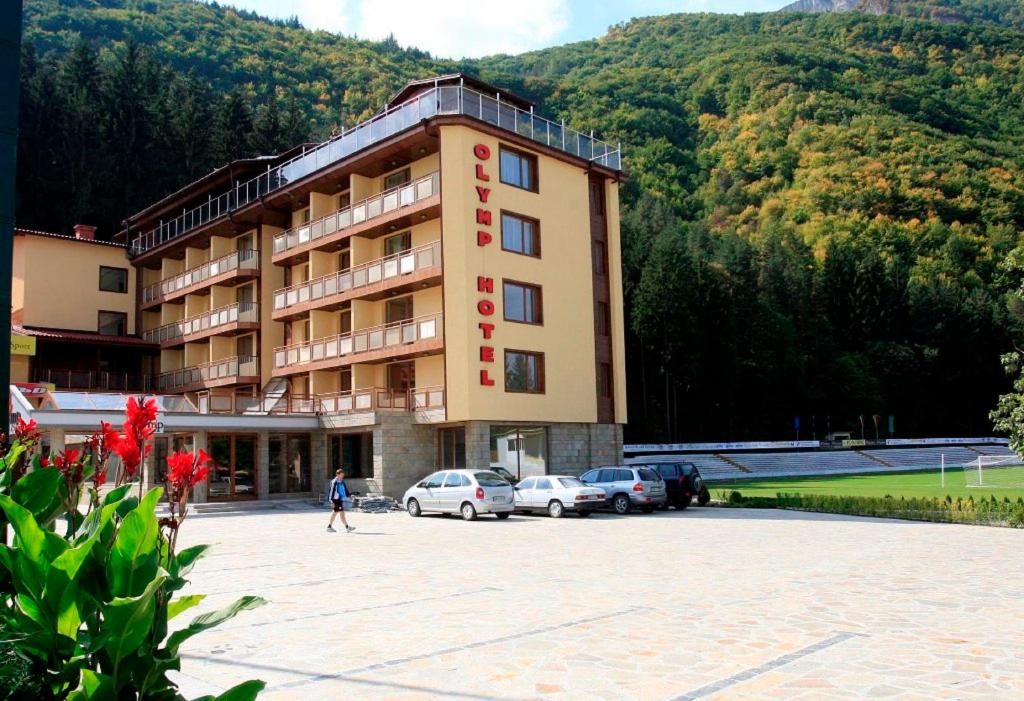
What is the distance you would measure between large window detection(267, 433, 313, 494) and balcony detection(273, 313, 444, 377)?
3.45 m

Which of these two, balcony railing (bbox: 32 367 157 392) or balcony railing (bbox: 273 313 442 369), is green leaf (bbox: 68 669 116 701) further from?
balcony railing (bbox: 32 367 157 392)

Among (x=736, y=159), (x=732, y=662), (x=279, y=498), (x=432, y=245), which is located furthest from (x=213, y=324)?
(x=736, y=159)

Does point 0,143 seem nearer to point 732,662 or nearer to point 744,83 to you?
point 732,662

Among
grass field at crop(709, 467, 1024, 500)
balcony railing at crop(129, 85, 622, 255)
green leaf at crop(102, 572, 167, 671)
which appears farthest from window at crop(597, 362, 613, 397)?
green leaf at crop(102, 572, 167, 671)

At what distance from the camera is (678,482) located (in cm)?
3123

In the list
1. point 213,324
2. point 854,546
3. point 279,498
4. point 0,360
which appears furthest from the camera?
point 213,324

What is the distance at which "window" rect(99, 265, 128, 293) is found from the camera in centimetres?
5334

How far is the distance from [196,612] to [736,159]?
97840 millimetres

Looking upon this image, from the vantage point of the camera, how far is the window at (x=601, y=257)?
4047cm

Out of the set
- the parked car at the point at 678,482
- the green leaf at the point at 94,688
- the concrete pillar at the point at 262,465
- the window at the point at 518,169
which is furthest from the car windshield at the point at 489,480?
the green leaf at the point at 94,688

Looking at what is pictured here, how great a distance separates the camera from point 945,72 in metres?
122

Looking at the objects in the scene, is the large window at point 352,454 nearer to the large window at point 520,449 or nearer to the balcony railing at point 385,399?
the balcony railing at point 385,399

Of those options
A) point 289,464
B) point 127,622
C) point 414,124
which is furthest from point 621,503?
point 127,622

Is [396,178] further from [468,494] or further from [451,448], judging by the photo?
[468,494]
